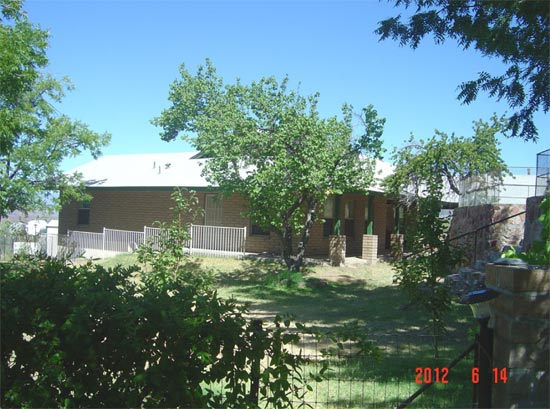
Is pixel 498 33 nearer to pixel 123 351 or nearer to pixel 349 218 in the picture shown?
pixel 123 351

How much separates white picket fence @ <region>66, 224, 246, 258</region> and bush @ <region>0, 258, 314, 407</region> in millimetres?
15845

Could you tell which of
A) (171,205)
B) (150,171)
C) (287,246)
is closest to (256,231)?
(287,246)

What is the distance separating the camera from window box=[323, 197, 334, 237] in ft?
72.1

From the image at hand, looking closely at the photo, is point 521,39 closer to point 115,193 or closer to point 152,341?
point 152,341

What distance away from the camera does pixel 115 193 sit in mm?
26578

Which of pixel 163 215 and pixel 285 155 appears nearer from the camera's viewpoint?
pixel 285 155

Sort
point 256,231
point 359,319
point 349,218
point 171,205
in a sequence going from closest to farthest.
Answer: point 359,319 < point 256,231 < point 349,218 < point 171,205

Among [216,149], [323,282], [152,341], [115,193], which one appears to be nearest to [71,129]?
[115,193]

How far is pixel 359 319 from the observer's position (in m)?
10.8

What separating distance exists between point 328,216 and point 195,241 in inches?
223

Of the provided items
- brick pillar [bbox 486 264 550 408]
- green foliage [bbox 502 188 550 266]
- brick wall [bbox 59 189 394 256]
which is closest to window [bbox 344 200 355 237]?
brick wall [bbox 59 189 394 256]

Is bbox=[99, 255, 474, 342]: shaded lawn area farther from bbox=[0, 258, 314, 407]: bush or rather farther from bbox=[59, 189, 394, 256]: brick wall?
bbox=[0, 258, 314, 407]: bush

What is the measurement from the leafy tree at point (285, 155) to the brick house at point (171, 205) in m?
2.50

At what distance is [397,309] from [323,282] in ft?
18.2
